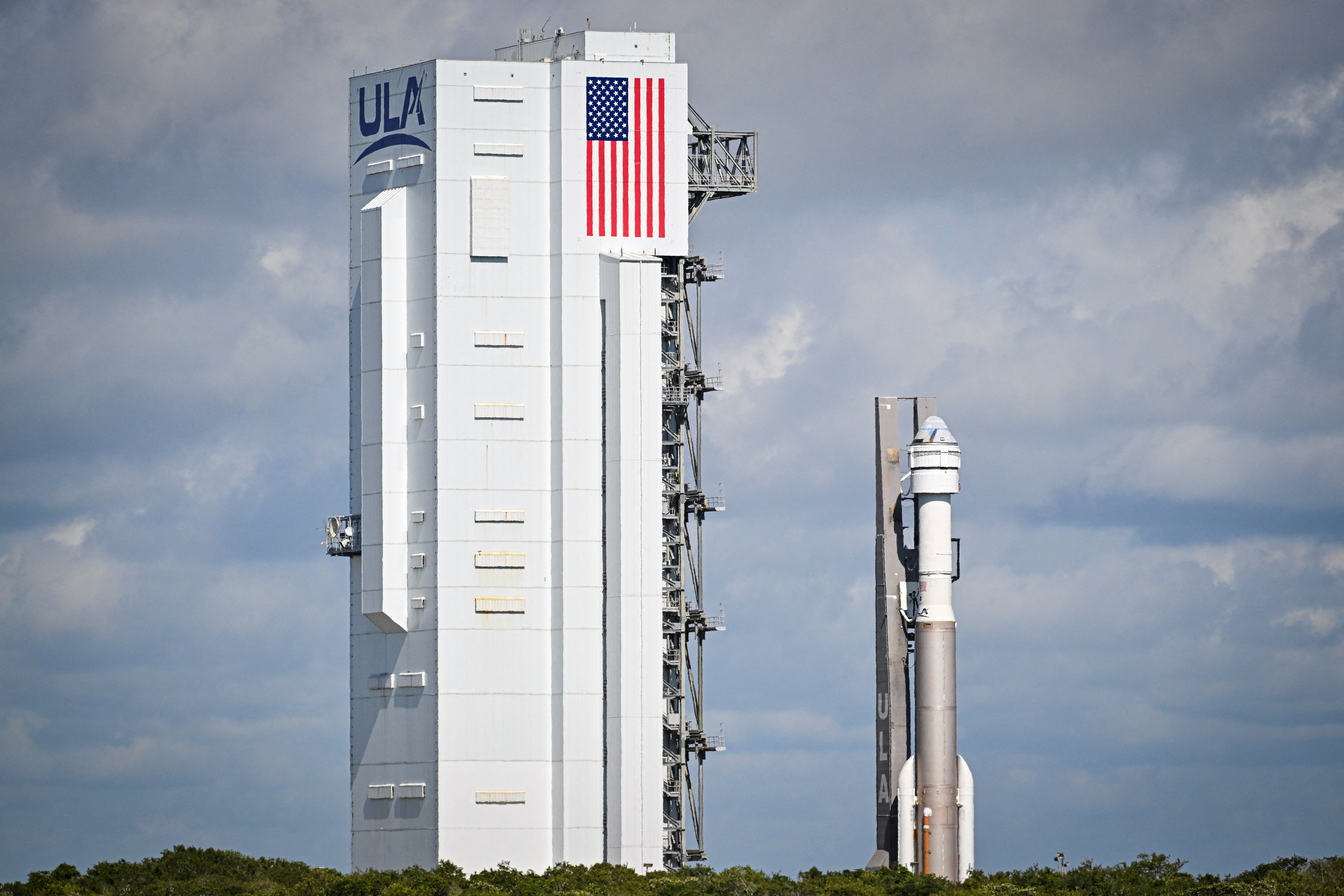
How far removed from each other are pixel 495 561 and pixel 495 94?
19.2 metres

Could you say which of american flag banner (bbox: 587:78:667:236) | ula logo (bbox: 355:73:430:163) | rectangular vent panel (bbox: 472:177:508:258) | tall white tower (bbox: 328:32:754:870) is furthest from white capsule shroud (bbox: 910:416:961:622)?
ula logo (bbox: 355:73:430:163)

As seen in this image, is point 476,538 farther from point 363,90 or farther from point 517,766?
point 363,90

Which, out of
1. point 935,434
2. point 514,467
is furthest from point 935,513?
point 514,467

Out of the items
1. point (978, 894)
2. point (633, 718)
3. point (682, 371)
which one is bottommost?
point (978, 894)

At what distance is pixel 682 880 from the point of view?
3155 inches

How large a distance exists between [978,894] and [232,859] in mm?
36138

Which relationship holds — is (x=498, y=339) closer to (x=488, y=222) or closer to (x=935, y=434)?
(x=488, y=222)

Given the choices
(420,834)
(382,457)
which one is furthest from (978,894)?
(382,457)

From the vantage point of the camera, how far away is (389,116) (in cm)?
8800

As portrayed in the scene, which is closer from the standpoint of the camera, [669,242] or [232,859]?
[669,242]

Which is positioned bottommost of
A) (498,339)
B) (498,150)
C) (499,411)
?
(499,411)

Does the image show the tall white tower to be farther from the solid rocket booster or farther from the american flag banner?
the solid rocket booster

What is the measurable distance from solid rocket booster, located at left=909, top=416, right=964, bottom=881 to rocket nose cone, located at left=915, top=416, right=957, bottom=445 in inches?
1.0

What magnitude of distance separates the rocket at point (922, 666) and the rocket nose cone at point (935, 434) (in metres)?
0.04
